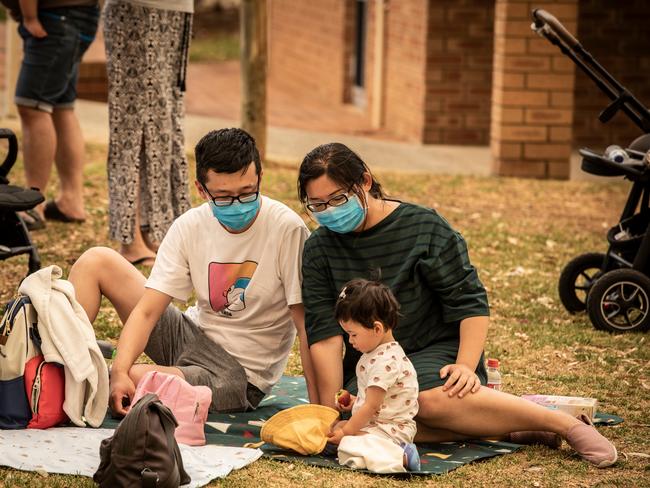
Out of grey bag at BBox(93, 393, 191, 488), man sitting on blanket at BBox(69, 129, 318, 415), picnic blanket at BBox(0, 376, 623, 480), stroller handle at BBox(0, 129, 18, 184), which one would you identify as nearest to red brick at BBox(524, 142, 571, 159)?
stroller handle at BBox(0, 129, 18, 184)

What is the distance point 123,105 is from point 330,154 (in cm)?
305

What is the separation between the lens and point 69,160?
8.34 m

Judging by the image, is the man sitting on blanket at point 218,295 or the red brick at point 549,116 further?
the red brick at point 549,116

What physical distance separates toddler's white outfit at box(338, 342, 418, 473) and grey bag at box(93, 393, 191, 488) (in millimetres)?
679

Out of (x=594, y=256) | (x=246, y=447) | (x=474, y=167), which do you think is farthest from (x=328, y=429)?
(x=474, y=167)

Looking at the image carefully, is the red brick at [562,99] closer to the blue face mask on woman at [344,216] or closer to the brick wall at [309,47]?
Answer: the brick wall at [309,47]

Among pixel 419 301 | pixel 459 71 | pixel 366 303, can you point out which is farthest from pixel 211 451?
pixel 459 71

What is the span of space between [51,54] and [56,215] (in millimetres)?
1224

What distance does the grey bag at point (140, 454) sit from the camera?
381 centimetres

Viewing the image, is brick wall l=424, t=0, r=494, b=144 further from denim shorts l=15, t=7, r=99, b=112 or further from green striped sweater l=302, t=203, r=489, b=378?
green striped sweater l=302, t=203, r=489, b=378

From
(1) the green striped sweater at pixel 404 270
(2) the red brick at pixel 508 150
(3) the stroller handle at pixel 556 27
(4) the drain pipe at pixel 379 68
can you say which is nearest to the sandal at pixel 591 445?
(1) the green striped sweater at pixel 404 270

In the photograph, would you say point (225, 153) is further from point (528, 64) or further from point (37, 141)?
point (528, 64)

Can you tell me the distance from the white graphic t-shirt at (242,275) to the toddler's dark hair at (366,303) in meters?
0.47

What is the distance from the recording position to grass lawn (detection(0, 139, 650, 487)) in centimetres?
420
